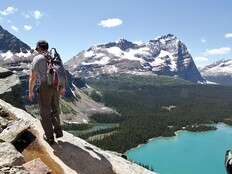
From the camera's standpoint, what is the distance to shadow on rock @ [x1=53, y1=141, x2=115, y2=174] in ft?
67.6

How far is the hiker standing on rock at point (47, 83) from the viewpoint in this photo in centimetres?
1988

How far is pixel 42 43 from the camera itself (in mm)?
20344

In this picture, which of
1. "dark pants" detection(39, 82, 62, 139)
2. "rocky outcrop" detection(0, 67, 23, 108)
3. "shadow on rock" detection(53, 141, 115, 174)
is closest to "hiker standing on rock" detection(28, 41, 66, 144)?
"dark pants" detection(39, 82, 62, 139)

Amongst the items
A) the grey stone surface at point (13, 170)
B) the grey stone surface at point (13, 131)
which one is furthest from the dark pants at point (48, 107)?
the grey stone surface at point (13, 170)

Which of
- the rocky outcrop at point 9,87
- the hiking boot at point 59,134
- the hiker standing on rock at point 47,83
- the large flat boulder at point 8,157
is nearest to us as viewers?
the large flat boulder at point 8,157

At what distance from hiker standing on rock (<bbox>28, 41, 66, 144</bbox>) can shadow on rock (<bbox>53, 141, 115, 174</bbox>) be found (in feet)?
2.57

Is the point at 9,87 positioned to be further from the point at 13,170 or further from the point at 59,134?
the point at 13,170

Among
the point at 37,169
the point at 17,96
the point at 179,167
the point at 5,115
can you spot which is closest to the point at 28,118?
the point at 5,115

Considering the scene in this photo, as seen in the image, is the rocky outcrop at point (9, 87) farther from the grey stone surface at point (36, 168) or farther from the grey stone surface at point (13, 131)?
the grey stone surface at point (36, 168)

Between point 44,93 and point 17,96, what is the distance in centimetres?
2002

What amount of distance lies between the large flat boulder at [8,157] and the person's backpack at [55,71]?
390 centimetres

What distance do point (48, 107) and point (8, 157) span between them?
14.4ft

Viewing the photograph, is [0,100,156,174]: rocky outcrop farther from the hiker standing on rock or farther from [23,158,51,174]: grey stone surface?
[23,158,51,174]: grey stone surface

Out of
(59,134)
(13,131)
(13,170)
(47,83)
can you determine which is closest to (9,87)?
(59,134)
